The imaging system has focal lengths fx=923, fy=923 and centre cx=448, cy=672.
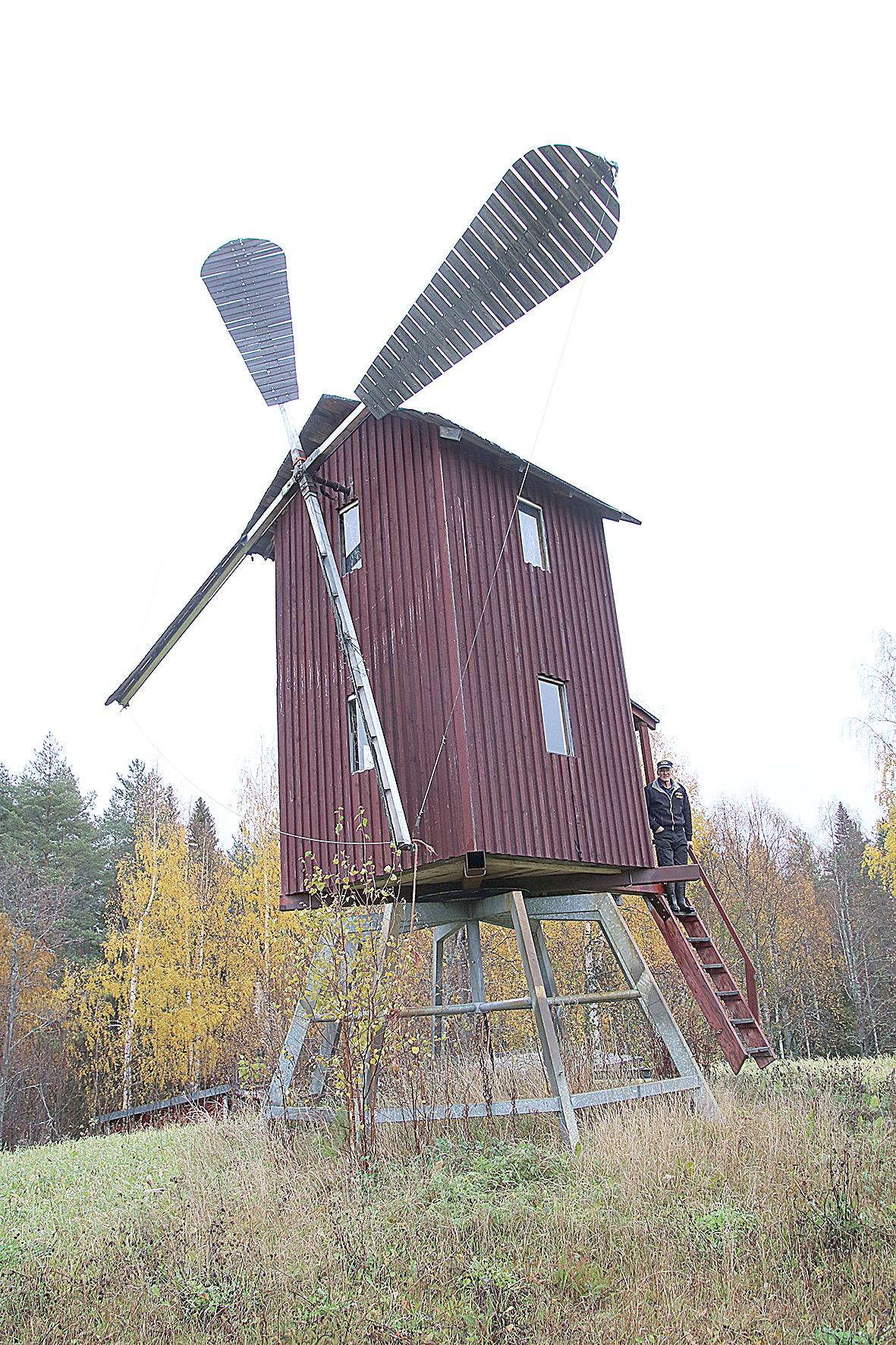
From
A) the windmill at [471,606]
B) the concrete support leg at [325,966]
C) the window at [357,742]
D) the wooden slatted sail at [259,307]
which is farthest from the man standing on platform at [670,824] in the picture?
the wooden slatted sail at [259,307]

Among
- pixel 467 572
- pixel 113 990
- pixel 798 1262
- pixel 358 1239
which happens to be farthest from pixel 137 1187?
pixel 113 990

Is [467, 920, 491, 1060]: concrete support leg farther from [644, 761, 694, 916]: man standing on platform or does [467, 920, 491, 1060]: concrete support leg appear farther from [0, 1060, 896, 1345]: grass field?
[644, 761, 694, 916]: man standing on platform

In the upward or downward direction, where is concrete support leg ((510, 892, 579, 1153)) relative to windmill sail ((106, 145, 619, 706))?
downward

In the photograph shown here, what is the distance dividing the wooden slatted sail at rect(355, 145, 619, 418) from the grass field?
791 centimetres

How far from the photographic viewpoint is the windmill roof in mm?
11664

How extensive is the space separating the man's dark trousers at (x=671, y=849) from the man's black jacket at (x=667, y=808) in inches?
3.5

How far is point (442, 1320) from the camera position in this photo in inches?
222

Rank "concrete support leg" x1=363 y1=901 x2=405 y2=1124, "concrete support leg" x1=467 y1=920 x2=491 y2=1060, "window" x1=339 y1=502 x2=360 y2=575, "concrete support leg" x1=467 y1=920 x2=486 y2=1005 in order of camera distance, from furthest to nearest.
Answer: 1. "window" x1=339 y1=502 x2=360 y2=575
2. "concrete support leg" x1=467 y1=920 x2=486 y2=1005
3. "concrete support leg" x1=467 y1=920 x2=491 y2=1060
4. "concrete support leg" x1=363 y1=901 x2=405 y2=1124

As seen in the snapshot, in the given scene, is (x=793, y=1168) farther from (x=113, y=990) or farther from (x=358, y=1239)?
(x=113, y=990)

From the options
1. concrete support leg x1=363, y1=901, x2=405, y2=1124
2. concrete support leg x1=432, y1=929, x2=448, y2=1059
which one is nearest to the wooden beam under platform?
concrete support leg x1=363, y1=901, x2=405, y2=1124

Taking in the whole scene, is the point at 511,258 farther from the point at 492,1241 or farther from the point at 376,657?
the point at 492,1241

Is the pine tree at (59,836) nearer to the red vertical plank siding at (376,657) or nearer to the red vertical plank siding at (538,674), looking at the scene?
the red vertical plank siding at (376,657)

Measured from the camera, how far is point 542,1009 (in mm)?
9680

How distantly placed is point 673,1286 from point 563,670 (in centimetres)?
718
